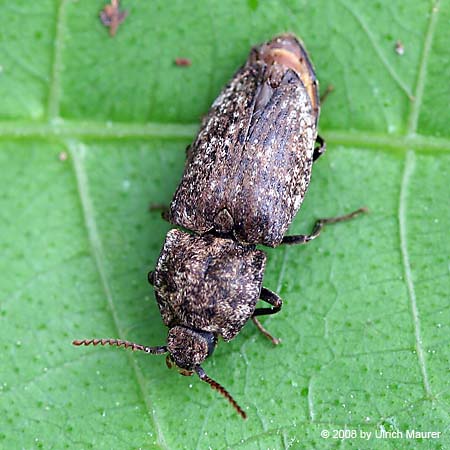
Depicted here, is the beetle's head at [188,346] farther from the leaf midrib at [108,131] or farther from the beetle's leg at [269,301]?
the leaf midrib at [108,131]

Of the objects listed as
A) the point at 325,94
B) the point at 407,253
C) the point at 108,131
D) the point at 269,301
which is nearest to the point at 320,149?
the point at 325,94

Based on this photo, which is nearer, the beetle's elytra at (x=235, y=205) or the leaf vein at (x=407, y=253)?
the beetle's elytra at (x=235, y=205)

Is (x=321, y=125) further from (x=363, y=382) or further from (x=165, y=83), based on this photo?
(x=363, y=382)

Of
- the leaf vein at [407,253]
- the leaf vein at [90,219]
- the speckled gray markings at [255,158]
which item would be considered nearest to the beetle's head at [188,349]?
the leaf vein at [90,219]

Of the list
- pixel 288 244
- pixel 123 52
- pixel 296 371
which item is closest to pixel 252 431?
pixel 296 371

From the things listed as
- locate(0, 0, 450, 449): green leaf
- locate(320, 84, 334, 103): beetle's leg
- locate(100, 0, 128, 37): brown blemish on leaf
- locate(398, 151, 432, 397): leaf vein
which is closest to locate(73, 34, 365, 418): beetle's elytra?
locate(320, 84, 334, 103): beetle's leg

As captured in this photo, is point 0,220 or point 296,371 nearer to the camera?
point 296,371

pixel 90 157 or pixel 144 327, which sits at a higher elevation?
pixel 90 157
